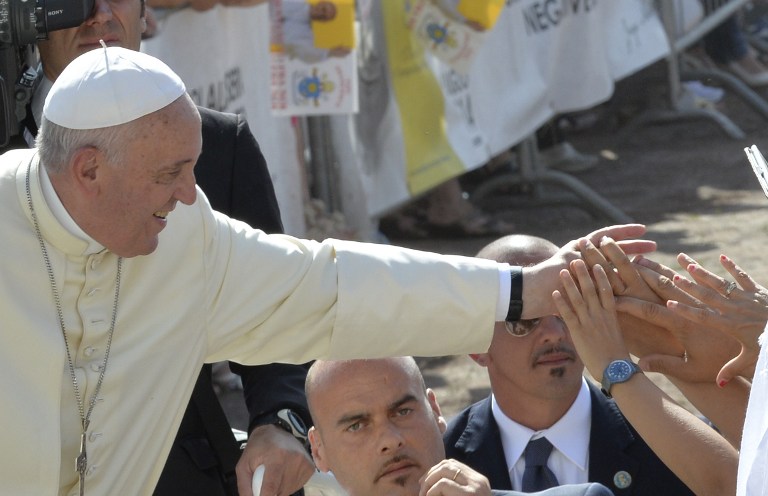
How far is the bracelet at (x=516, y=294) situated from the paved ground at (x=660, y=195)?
8.64 ft

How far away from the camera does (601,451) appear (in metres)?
3.40

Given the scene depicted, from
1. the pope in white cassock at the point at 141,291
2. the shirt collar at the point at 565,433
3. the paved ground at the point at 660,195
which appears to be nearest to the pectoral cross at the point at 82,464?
the pope in white cassock at the point at 141,291

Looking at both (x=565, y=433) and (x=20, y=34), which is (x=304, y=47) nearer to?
(x=565, y=433)

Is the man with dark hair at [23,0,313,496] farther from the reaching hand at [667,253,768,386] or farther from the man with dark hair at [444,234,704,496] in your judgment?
the reaching hand at [667,253,768,386]

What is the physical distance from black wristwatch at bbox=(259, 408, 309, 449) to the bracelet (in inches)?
21.5

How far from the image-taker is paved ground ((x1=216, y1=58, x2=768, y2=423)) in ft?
23.8

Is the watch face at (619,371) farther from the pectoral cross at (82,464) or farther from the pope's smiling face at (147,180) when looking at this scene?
the pectoral cross at (82,464)

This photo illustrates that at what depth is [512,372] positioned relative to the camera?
3.60m

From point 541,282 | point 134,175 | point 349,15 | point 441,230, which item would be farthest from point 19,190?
point 441,230

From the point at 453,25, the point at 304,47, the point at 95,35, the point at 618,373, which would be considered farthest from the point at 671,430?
the point at 453,25

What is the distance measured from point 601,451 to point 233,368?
0.95 metres

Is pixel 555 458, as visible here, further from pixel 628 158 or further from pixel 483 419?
pixel 628 158

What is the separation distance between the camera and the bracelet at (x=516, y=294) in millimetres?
2996

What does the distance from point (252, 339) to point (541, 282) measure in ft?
2.14
